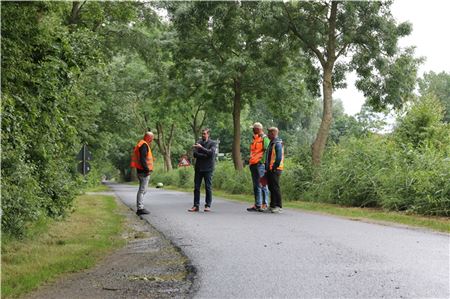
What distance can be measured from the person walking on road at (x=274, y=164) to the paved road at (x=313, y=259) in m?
2.49

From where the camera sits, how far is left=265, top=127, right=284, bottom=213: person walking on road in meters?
12.4

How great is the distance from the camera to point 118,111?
33.4 meters

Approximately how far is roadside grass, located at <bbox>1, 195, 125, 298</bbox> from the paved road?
3.72 ft

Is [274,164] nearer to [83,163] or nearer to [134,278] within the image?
[134,278]

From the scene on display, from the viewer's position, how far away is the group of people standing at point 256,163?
12.2 m

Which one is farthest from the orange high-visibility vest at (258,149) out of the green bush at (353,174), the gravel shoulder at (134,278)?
the gravel shoulder at (134,278)

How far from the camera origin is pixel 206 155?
1265 centimetres

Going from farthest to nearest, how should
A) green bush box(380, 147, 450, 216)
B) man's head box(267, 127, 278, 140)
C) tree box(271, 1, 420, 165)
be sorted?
tree box(271, 1, 420, 165)
man's head box(267, 127, 278, 140)
green bush box(380, 147, 450, 216)

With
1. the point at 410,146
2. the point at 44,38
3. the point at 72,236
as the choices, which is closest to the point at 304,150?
the point at 410,146

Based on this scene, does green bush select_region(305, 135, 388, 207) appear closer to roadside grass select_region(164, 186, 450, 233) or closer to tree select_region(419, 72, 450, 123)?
roadside grass select_region(164, 186, 450, 233)

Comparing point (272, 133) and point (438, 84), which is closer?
point (272, 133)

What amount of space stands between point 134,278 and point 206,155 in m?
7.43

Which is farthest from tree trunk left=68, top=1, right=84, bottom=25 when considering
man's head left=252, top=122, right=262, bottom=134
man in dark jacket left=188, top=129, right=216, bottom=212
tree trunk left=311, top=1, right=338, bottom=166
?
man's head left=252, top=122, right=262, bottom=134

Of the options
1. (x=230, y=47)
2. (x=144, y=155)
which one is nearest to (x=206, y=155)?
(x=144, y=155)
